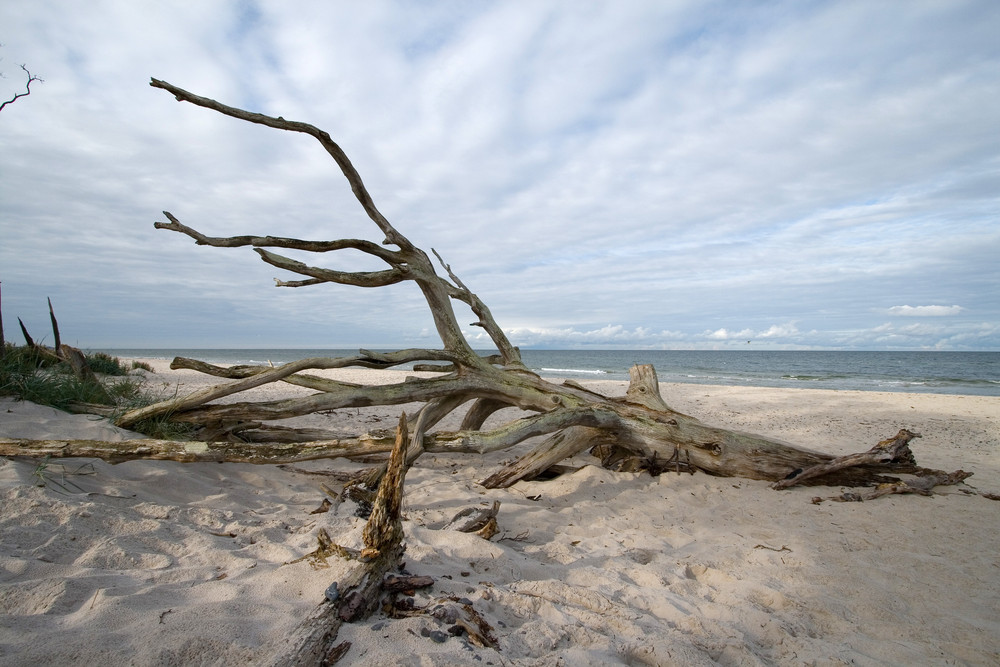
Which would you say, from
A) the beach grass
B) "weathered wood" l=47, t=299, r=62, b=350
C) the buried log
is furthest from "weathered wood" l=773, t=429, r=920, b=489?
"weathered wood" l=47, t=299, r=62, b=350

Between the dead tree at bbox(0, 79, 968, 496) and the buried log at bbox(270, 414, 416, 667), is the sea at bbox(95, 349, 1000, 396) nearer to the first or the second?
the dead tree at bbox(0, 79, 968, 496)

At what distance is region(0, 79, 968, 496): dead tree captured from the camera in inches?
181

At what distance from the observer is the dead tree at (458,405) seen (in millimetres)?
4594

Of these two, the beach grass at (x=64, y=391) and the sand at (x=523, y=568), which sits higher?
the beach grass at (x=64, y=391)

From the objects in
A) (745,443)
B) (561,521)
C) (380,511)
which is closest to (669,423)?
(745,443)

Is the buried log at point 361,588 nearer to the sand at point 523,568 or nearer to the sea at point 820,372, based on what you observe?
the sand at point 523,568

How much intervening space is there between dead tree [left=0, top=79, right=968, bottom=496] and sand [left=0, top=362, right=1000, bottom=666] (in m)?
0.26

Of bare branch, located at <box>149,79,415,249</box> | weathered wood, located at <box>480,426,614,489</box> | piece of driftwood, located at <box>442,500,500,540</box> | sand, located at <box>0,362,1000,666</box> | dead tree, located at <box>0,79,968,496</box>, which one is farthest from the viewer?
weathered wood, located at <box>480,426,614,489</box>

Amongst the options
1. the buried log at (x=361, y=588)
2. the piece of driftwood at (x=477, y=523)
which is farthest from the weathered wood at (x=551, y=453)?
the buried log at (x=361, y=588)

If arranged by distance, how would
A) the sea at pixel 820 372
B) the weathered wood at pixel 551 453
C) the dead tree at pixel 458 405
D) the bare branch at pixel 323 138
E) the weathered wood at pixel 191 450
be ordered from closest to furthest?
the weathered wood at pixel 191 450 < the bare branch at pixel 323 138 < the dead tree at pixel 458 405 < the weathered wood at pixel 551 453 < the sea at pixel 820 372

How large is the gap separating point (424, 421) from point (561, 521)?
54.6 inches

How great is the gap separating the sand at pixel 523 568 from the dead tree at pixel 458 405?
0.26 m

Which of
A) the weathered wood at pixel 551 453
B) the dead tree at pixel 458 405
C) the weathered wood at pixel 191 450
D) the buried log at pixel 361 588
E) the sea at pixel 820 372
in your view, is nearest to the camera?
the buried log at pixel 361 588

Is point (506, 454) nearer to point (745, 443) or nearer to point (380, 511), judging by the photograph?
point (745, 443)
